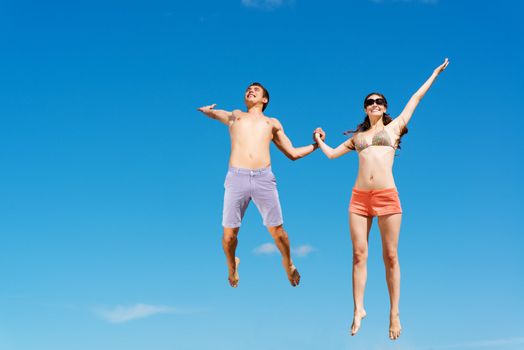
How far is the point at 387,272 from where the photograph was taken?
11414 millimetres

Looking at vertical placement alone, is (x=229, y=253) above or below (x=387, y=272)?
above

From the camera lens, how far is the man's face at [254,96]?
12.9m

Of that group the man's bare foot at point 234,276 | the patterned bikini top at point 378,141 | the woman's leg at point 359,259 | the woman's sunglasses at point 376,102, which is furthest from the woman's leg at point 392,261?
the man's bare foot at point 234,276

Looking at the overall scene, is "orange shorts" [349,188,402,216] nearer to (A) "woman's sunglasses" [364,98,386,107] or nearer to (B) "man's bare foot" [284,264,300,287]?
(A) "woman's sunglasses" [364,98,386,107]

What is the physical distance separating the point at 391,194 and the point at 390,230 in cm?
59

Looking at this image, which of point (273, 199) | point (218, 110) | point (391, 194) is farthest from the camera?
point (218, 110)

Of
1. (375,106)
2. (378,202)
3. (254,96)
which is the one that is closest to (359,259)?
(378,202)

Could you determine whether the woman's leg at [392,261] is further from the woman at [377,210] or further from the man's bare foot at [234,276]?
the man's bare foot at [234,276]

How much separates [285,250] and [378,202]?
2381mm

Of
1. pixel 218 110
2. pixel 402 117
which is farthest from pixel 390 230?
pixel 218 110

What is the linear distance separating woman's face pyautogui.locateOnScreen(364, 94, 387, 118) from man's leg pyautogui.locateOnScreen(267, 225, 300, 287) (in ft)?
8.61

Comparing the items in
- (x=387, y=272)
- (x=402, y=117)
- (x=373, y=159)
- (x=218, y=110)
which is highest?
(x=218, y=110)

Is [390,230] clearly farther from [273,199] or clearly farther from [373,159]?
[273,199]

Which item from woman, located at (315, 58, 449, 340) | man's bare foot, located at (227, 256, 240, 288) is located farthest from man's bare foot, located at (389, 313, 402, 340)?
man's bare foot, located at (227, 256, 240, 288)
